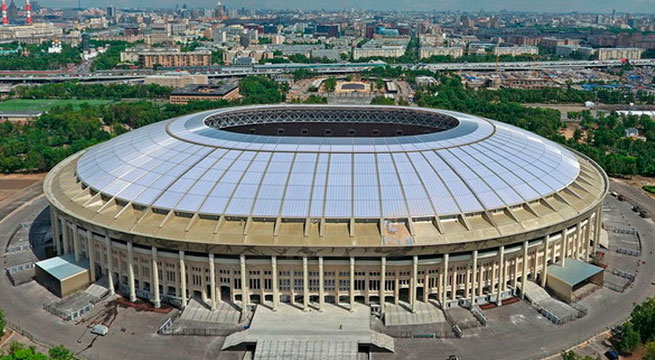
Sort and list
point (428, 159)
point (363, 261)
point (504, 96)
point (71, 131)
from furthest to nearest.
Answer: point (504, 96)
point (71, 131)
point (428, 159)
point (363, 261)

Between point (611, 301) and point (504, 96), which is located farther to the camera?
point (504, 96)

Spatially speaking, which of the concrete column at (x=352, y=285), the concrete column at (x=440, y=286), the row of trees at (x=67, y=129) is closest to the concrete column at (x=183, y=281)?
the concrete column at (x=352, y=285)

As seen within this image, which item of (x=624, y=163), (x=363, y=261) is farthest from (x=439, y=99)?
(x=363, y=261)

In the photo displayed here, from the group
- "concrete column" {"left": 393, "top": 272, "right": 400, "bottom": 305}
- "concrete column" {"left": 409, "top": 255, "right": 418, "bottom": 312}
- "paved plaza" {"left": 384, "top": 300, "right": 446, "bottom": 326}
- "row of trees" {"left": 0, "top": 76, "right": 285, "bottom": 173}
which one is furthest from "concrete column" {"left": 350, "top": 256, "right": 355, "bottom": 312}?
"row of trees" {"left": 0, "top": 76, "right": 285, "bottom": 173}

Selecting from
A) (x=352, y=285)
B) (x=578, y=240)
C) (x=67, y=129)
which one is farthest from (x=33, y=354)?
(x=67, y=129)

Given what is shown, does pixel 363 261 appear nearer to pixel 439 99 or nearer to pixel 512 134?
pixel 512 134

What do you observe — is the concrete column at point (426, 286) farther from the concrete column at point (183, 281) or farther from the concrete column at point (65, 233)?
the concrete column at point (65, 233)

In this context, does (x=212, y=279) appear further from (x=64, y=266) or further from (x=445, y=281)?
(x=445, y=281)

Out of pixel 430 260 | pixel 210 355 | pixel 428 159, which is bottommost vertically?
pixel 210 355
